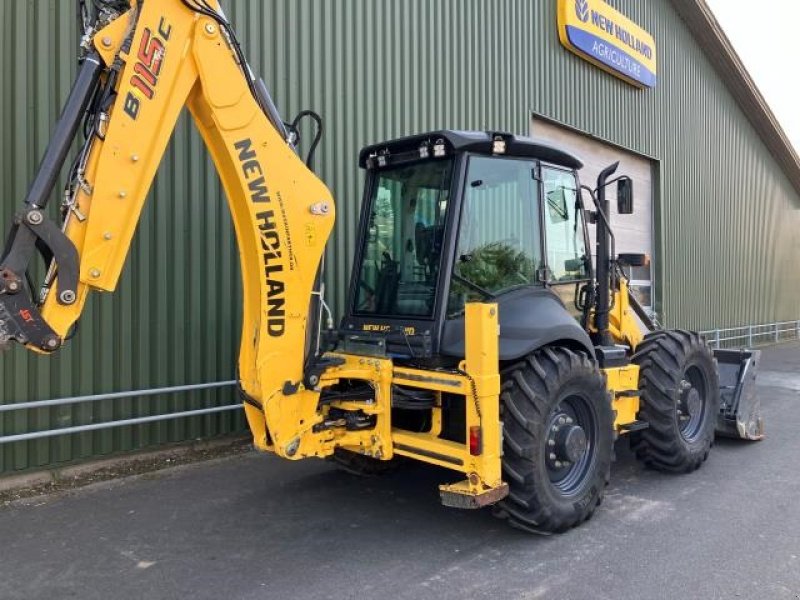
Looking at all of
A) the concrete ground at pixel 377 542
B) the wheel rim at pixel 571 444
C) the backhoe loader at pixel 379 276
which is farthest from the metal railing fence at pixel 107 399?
the wheel rim at pixel 571 444

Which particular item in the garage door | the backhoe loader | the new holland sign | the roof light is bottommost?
the backhoe loader

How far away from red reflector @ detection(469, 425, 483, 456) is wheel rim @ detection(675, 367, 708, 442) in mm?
2475

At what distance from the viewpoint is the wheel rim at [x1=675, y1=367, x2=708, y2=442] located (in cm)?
573

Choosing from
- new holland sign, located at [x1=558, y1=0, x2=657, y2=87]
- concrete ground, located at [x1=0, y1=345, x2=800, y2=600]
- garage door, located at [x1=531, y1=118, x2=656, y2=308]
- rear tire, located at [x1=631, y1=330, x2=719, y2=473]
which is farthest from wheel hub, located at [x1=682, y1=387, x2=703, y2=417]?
new holland sign, located at [x1=558, y1=0, x2=657, y2=87]

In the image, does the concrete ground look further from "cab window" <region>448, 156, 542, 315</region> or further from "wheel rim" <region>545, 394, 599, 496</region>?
"cab window" <region>448, 156, 542, 315</region>

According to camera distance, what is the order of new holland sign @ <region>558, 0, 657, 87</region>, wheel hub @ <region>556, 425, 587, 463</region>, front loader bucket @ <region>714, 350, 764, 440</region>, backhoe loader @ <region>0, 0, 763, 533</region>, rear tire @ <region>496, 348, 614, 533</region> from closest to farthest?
backhoe loader @ <region>0, 0, 763, 533</region> < rear tire @ <region>496, 348, 614, 533</region> < wheel hub @ <region>556, 425, 587, 463</region> < front loader bucket @ <region>714, 350, 764, 440</region> < new holland sign @ <region>558, 0, 657, 87</region>

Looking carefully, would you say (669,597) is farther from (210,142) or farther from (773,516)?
(210,142)

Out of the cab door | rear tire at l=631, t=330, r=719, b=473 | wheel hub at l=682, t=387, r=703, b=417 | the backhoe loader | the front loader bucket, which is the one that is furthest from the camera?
the front loader bucket

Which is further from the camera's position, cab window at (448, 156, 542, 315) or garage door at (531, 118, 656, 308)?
garage door at (531, 118, 656, 308)

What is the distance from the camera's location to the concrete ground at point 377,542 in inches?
142

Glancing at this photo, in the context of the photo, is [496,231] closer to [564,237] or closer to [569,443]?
[564,237]

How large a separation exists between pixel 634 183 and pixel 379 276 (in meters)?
11.0

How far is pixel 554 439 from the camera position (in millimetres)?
4336

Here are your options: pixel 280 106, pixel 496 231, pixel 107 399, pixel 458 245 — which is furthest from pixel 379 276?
pixel 280 106
